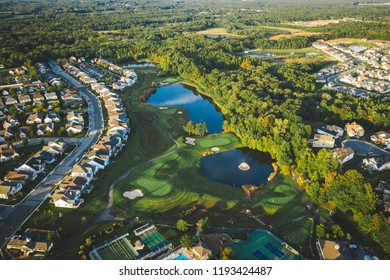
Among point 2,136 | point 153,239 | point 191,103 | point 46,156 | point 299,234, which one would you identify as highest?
point 2,136

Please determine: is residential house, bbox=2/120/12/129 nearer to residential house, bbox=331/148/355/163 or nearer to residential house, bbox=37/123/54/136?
residential house, bbox=37/123/54/136

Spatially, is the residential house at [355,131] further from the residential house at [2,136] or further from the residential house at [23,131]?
the residential house at [2,136]

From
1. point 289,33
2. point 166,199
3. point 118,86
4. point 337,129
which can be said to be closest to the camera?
point 166,199

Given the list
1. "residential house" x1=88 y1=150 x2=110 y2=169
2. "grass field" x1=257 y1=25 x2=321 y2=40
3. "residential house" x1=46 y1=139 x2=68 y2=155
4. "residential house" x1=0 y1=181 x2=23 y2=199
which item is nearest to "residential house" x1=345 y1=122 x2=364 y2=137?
"residential house" x1=88 y1=150 x2=110 y2=169

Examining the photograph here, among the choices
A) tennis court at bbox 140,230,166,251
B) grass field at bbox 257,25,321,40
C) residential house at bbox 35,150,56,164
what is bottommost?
tennis court at bbox 140,230,166,251

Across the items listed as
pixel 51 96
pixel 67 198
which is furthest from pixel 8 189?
pixel 51 96

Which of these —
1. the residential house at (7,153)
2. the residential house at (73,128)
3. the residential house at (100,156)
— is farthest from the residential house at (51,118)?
the residential house at (100,156)

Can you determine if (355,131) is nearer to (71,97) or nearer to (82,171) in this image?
(82,171)
